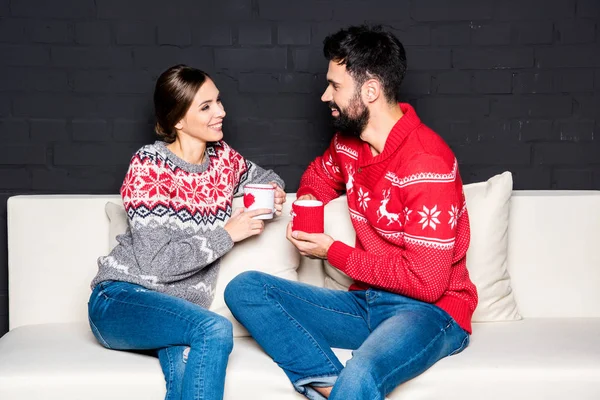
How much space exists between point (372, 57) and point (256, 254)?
0.79 meters

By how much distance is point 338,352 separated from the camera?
2.34 m

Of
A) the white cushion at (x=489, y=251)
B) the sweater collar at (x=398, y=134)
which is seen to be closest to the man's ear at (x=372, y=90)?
the sweater collar at (x=398, y=134)

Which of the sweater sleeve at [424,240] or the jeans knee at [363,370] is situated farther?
the sweater sleeve at [424,240]

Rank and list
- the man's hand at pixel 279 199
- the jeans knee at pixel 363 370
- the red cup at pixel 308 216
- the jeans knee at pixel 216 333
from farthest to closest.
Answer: the man's hand at pixel 279 199 → the red cup at pixel 308 216 → the jeans knee at pixel 216 333 → the jeans knee at pixel 363 370

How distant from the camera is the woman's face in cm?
254

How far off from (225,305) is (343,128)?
725 mm

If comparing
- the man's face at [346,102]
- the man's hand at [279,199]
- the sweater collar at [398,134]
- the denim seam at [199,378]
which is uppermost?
the man's face at [346,102]

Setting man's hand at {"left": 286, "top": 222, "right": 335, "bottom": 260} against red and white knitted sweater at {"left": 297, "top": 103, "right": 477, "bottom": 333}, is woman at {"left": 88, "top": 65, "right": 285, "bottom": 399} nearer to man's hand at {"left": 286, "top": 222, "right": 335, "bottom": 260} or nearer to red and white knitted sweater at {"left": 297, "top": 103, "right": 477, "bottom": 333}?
man's hand at {"left": 286, "top": 222, "right": 335, "bottom": 260}

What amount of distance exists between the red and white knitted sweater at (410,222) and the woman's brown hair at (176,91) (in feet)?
1.96

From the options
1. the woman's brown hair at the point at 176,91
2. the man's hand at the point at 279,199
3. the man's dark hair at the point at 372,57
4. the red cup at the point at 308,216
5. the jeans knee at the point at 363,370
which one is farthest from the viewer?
the man's hand at the point at 279,199

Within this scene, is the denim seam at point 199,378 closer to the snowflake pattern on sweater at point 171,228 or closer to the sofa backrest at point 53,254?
the snowflake pattern on sweater at point 171,228

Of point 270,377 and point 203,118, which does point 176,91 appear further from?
point 270,377

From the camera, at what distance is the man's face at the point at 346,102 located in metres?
2.43

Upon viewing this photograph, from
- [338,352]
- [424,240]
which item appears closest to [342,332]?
[338,352]
